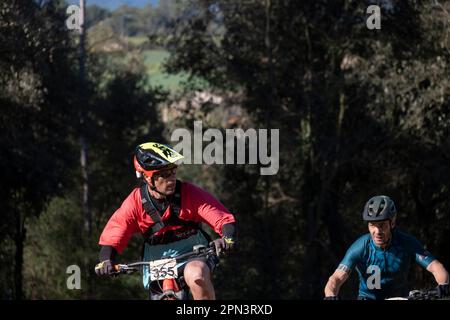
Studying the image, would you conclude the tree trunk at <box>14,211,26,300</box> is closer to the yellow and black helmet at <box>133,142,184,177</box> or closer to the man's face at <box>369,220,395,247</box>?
the yellow and black helmet at <box>133,142,184,177</box>

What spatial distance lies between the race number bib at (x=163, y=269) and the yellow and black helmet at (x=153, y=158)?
0.94 metres

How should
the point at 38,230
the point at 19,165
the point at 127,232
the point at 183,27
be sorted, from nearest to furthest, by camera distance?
the point at 127,232 → the point at 19,165 → the point at 183,27 → the point at 38,230

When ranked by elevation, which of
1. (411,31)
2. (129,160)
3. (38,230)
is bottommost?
(38,230)

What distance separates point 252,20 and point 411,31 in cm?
634

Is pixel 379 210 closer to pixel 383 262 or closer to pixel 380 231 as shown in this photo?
pixel 380 231

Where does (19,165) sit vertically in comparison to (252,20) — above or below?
below

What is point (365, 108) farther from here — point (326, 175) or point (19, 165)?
point (19, 165)

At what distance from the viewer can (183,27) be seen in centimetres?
3962

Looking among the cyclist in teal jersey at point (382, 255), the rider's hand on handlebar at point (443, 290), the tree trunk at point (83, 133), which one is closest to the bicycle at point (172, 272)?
the cyclist in teal jersey at point (382, 255)

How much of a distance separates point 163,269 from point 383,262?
2.43m

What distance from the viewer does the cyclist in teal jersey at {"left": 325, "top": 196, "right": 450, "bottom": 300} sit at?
10398 mm

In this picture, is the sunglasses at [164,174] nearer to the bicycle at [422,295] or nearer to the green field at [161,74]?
the bicycle at [422,295]

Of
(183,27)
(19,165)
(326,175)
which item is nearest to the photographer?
(19,165)
